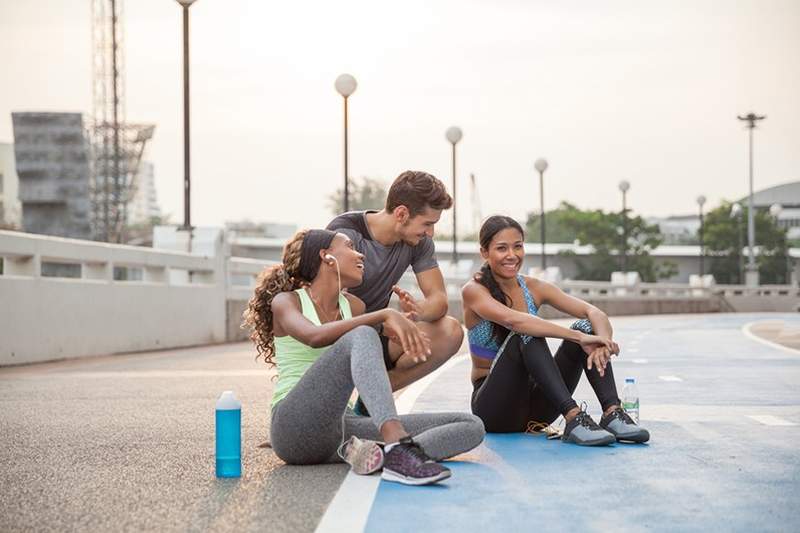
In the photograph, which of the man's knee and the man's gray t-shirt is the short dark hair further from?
the man's knee

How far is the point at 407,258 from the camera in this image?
7.93m

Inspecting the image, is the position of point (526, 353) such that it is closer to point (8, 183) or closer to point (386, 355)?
point (386, 355)

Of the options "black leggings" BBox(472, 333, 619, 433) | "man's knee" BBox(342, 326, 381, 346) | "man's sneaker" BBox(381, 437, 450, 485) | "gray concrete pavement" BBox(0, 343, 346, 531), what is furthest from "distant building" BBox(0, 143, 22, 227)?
"man's sneaker" BBox(381, 437, 450, 485)

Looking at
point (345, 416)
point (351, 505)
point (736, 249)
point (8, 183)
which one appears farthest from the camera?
point (8, 183)

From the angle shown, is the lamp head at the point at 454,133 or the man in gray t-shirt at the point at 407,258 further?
the lamp head at the point at 454,133

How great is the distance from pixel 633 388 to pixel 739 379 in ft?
17.3

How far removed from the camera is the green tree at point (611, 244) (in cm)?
10825

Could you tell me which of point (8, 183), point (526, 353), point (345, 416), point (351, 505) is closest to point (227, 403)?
point (345, 416)

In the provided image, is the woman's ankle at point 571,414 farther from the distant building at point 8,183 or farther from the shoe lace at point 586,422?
the distant building at point 8,183

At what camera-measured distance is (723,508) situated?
539 centimetres

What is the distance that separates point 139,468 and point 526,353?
2.12 m

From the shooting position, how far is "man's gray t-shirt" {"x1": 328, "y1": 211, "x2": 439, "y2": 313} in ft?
25.5

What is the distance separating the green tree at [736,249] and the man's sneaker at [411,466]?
350 feet

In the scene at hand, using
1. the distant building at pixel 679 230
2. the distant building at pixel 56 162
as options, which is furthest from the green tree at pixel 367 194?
the distant building at pixel 56 162
